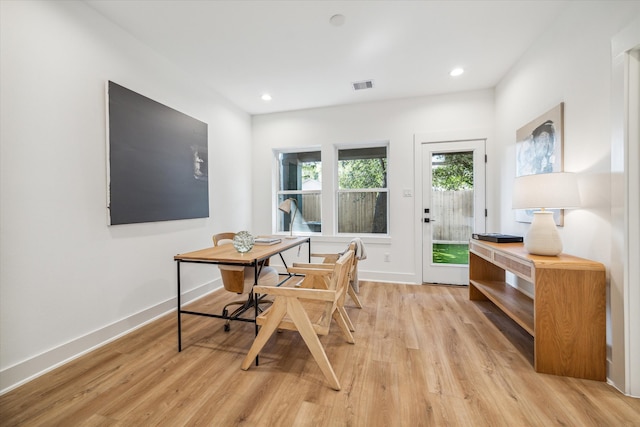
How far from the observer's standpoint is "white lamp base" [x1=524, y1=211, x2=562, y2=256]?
6.15 ft

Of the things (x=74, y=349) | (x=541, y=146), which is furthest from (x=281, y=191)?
(x=541, y=146)

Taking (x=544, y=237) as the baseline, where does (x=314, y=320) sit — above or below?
below

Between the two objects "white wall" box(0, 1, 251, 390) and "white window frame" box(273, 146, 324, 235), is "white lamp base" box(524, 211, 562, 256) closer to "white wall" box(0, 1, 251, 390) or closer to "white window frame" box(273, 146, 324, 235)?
"white window frame" box(273, 146, 324, 235)

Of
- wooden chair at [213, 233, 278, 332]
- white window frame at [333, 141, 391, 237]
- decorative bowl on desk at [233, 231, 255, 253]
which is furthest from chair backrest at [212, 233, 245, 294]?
white window frame at [333, 141, 391, 237]

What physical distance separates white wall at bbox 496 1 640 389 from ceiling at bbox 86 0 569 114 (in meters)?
0.30

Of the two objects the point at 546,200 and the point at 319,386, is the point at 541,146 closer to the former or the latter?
the point at 546,200

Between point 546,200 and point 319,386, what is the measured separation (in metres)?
2.03

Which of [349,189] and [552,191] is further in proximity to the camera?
[349,189]

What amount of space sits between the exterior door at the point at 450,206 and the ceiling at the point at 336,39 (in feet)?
2.95

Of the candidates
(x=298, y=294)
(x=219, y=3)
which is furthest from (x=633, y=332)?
(x=219, y=3)

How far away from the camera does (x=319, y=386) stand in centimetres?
163

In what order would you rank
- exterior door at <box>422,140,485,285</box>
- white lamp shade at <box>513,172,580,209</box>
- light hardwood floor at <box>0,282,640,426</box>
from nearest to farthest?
light hardwood floor at <box>0,282,640,426</box>, white lamp shade at <box>513,172,580,209</box>, exterior door at <box>422,140,485,285</box>

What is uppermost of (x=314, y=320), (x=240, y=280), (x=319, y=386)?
(x=240, y=280)

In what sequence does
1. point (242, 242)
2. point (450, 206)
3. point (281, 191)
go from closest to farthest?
point (242, 242) < point (450, 206) < point (281, 191)
